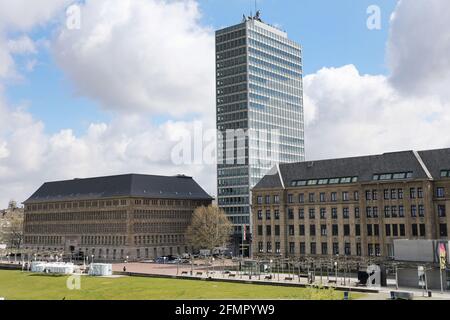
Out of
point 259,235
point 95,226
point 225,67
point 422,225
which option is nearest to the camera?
point 422,225

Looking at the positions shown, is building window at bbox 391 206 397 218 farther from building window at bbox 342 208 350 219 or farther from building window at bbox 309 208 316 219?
building window at bbox 309 208 316 219

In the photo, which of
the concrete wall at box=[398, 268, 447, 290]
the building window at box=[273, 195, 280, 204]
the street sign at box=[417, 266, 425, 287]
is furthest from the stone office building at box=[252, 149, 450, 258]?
the street sign at box=[417, 266, 425, 287]

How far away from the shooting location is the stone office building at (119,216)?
157 meters

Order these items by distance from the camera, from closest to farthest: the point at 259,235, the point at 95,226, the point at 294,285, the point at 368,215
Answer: the point at 294,285, the point at 368,215, the point at 259,235, the point at 95,226

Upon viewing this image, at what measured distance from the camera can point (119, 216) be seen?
15912 cm

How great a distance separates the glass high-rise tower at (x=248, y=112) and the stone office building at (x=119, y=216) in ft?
55.3

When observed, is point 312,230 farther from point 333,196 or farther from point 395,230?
point 395,230

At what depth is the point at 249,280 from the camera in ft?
276

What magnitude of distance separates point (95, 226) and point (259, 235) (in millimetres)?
72781

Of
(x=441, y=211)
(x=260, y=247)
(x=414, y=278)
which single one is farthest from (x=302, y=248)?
(x=414, y=278)

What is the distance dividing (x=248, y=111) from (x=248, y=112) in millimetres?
355

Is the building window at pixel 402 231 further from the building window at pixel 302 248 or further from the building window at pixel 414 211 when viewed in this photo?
the building window at pixel 302 248
